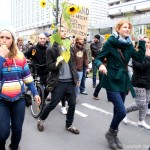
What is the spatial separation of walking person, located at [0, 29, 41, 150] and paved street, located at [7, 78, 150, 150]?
112 cm

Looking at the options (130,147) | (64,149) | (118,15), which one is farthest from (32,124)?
(118,15)

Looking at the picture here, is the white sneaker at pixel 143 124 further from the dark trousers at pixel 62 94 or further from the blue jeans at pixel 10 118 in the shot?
the blue jeans at pixel 10 118

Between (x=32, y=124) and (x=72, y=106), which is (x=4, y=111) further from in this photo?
(x=32, y=124)

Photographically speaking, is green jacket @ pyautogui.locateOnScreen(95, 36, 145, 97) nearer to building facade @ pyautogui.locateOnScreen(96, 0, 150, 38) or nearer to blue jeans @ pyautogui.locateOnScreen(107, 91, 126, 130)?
blue jeans @ pyautogui.locateOnScreen(107, 91, 126, 130)

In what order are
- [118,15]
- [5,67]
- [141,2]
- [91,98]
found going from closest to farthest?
[5,67], [91,98], [141,2], [118,15]

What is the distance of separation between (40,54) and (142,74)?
243cm

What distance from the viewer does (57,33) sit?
3.84 m

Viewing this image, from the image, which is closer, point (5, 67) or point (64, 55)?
point (5, 67)

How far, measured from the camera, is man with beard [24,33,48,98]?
6.36 meters

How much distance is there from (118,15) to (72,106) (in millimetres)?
90851

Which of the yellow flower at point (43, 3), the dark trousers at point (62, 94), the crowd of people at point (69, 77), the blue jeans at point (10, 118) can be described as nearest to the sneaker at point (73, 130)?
the crowd of people at point (69, 77)

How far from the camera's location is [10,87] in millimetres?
3264

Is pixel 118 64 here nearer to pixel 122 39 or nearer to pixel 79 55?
pixel 122 39

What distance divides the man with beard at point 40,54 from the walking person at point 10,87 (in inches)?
114
